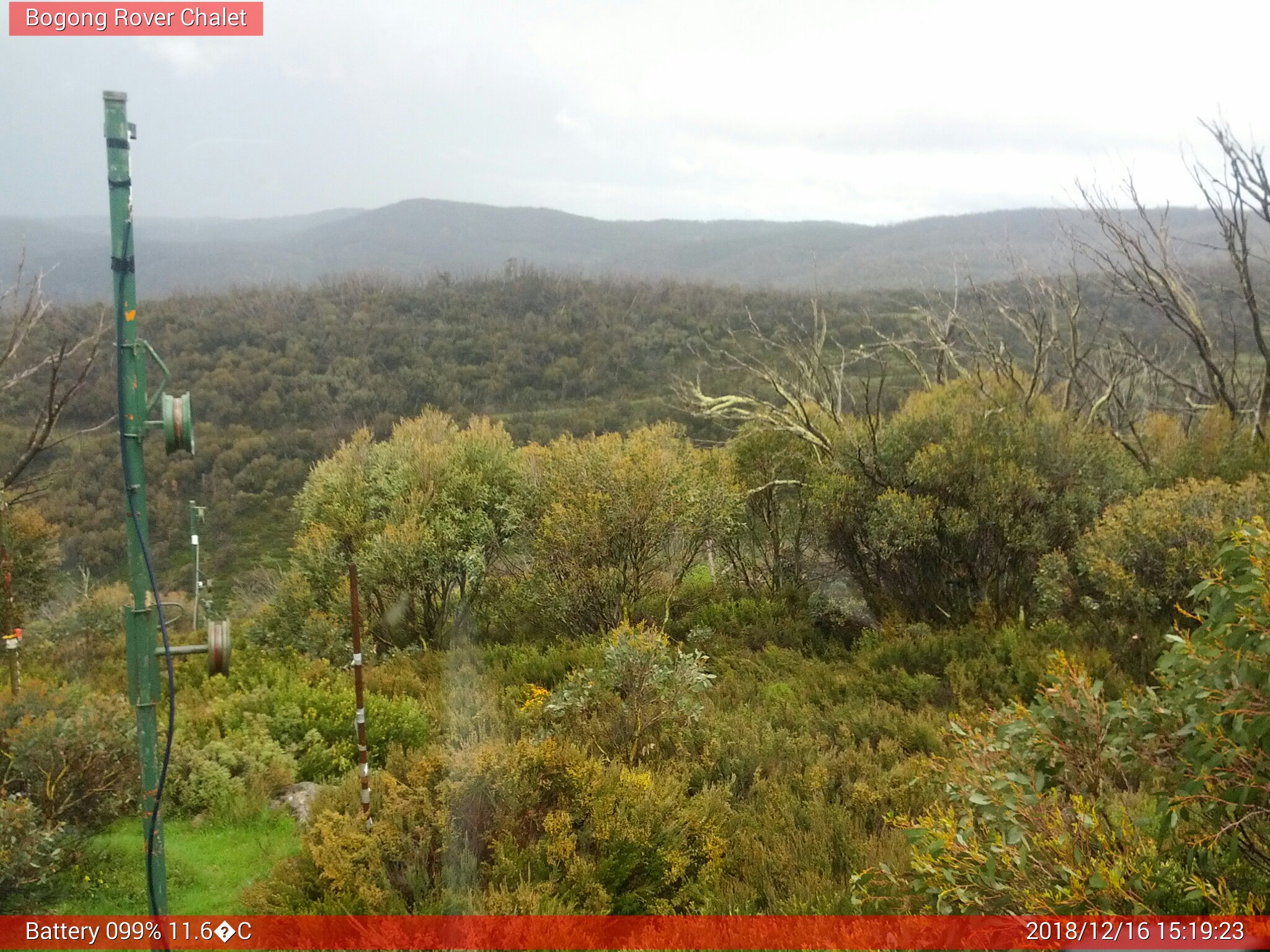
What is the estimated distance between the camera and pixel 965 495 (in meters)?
13.0

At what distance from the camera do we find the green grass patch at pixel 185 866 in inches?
223

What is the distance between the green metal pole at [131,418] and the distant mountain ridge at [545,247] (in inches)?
18.5

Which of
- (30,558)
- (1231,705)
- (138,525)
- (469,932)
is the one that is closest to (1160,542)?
(1231,705)

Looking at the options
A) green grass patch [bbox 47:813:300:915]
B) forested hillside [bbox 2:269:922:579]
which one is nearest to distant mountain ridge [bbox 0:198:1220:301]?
forested hillside [bbox 2:269:922:579]

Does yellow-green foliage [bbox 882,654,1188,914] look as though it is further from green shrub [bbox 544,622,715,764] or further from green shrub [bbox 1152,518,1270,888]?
green shrub [bbox 544,622,715,764]

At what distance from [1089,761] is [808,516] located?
11769 mm

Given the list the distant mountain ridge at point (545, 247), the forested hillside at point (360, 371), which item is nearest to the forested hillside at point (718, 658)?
the forested hillside at point (360, 371)

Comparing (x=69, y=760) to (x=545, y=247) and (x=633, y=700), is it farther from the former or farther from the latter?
(x=545, y=247)

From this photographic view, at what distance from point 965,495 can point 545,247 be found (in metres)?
99.0

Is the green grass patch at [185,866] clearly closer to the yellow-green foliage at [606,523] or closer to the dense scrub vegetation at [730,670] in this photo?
the dense scrub vegetation at [730,670]

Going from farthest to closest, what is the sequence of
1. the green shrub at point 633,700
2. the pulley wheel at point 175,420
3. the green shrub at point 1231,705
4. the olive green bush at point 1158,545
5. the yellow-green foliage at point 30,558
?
1. the yellow-green foliage at point 30,558
2. the olive green bush at point 1158,545
3. the green shrub at point 633,700
4. the pulley wheel at point 175,420
5. the green shrub at point 1231,705

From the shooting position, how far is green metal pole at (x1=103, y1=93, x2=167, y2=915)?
11.7 ft

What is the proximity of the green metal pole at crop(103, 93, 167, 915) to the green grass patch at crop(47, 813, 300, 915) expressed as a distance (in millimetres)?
2515

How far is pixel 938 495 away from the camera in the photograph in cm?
1319
